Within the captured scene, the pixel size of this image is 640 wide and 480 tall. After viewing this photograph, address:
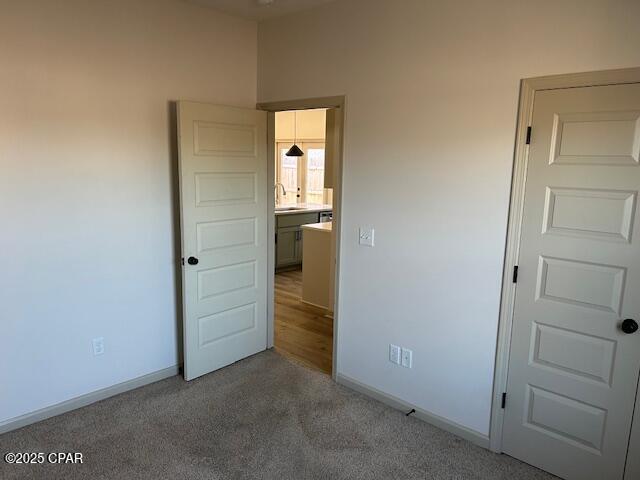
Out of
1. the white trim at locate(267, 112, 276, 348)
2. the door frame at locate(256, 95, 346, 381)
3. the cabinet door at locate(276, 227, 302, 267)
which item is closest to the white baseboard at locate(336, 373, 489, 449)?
the door frame at locate(256, 95, 346, 381)

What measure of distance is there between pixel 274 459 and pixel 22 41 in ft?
9.06

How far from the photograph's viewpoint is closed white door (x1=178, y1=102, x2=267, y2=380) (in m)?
3.32

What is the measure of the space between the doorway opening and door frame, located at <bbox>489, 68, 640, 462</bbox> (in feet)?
4.04

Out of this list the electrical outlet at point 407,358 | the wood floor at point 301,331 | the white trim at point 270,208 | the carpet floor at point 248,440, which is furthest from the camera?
the wood floor at point 301,331

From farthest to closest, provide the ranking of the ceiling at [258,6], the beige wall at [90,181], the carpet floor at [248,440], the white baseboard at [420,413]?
1. the ceiling at [258,6]
2. the white baseboard at [420,413]
3. the beige wall at [90,181]
4. the carpet floor at [248,440]

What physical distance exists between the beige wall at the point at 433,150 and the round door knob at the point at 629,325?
0.63m

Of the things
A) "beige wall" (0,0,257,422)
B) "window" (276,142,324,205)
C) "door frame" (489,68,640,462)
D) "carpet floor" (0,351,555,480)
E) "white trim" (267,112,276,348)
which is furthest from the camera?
"window" (276,142,324,205)

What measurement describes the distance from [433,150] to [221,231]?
1694mm

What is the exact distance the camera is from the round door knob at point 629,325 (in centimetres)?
221

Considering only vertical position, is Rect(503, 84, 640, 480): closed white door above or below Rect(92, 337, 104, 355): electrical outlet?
above

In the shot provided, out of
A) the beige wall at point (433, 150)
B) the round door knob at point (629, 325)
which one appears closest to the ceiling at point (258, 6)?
the beige wall at point (433, 150)

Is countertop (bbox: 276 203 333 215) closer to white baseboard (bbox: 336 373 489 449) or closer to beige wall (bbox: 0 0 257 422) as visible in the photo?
beige wall (bbox: 0 0 257 422)

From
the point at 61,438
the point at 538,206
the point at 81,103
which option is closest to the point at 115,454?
the point at 61,438

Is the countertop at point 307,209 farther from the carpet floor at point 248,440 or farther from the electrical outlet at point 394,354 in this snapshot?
the electrical outlet at point 394,354
